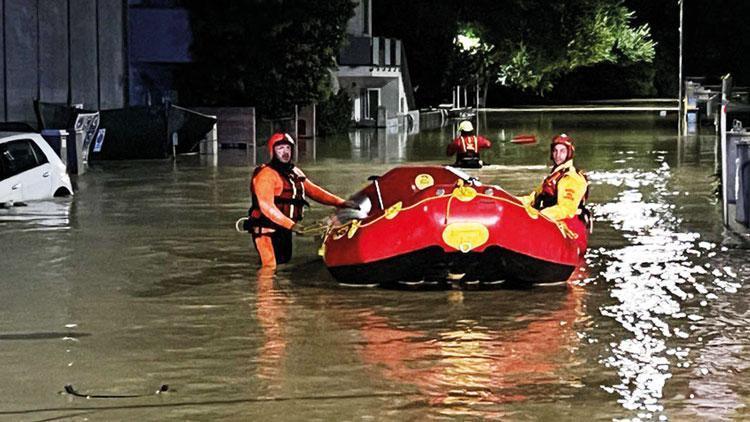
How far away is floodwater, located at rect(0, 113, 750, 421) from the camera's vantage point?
9.84 metres

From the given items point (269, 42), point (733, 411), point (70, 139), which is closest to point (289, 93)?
point (269, 42)

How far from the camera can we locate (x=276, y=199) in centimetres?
1612

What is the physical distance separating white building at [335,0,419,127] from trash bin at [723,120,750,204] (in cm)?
3711

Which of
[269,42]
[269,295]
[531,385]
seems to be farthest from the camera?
[269,42]

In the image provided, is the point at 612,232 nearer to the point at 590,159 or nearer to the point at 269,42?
the point at 590,159

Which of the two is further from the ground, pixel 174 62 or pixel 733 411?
pixel 174 62

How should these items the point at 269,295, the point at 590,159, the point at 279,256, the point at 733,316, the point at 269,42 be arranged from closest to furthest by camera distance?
the point at 733,316, the point at 269,295, the point at 279,256, the point at 590,159, the point at 269,42

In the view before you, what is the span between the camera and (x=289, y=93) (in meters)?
47.5

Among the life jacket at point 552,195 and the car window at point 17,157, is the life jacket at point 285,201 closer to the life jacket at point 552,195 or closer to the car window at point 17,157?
the life jacket at point 552,195

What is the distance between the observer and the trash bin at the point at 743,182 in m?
19.1

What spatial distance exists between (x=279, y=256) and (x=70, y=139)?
1626 cm

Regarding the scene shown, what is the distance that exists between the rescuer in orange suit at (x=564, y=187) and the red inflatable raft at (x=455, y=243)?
673 mm

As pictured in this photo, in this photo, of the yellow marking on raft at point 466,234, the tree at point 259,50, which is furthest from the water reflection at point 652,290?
the tree at point 259,50

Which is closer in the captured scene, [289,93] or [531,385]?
[531,385]
